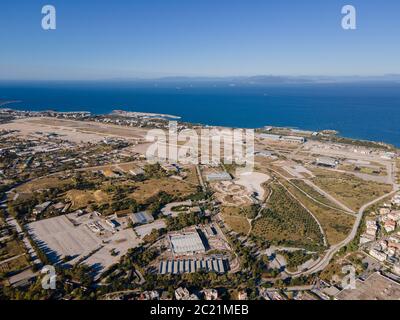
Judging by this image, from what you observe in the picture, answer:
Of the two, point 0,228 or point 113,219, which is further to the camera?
point 113,219

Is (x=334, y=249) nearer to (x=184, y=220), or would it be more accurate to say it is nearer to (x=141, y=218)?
(x=184, y=220)

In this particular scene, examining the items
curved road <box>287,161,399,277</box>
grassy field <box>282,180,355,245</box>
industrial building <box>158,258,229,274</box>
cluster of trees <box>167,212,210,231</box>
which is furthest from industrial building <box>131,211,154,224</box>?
grassy field <box>282,180,355,245</box>

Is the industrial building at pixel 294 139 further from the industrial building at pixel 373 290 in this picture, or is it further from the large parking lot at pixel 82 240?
the large parking lot at pixel 82 240

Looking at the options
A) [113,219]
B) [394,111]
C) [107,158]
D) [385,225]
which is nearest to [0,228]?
[113,219]

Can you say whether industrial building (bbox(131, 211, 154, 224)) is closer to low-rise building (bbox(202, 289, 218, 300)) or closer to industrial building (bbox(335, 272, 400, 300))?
low-rise building (bbox(202, 289, 218, 300))

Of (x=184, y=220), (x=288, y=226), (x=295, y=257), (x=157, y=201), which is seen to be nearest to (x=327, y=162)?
(x=288, y=226)


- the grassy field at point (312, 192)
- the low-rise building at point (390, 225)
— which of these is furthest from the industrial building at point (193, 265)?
the grassy field at point (312, 192)

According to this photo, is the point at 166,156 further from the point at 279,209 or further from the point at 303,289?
the point at 303,289
